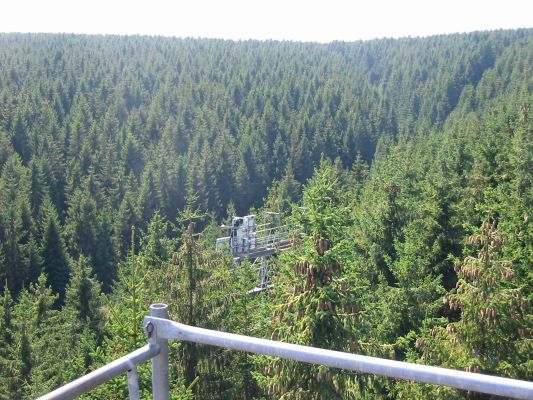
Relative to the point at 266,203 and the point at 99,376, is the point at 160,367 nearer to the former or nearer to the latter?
the point at 99,376

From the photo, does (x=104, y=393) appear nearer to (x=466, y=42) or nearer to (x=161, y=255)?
(x=161, y=255)

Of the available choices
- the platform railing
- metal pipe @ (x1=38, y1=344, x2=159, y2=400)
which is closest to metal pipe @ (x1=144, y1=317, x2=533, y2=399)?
the platform railing

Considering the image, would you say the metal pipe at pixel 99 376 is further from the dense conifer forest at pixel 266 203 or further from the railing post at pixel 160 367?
the dense conifer forest at pixel 266 203

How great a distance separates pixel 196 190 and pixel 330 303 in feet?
192

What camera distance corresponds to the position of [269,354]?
7.37 feet

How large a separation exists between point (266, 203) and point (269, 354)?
63817 mm

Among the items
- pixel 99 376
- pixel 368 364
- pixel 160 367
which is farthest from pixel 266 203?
pixel 368 364

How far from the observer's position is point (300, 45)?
17550 centimetres

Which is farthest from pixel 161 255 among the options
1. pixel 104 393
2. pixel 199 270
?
pixel 104 393

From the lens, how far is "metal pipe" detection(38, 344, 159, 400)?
2.14 m

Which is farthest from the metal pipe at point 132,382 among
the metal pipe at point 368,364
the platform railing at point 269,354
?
the metal pipe at point 368,364

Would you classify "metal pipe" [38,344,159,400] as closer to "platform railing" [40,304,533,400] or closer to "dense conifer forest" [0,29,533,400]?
"platform railing" [40,304,533,400]

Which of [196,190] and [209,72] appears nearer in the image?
[196,190]

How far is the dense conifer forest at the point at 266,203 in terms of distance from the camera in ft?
37.2
